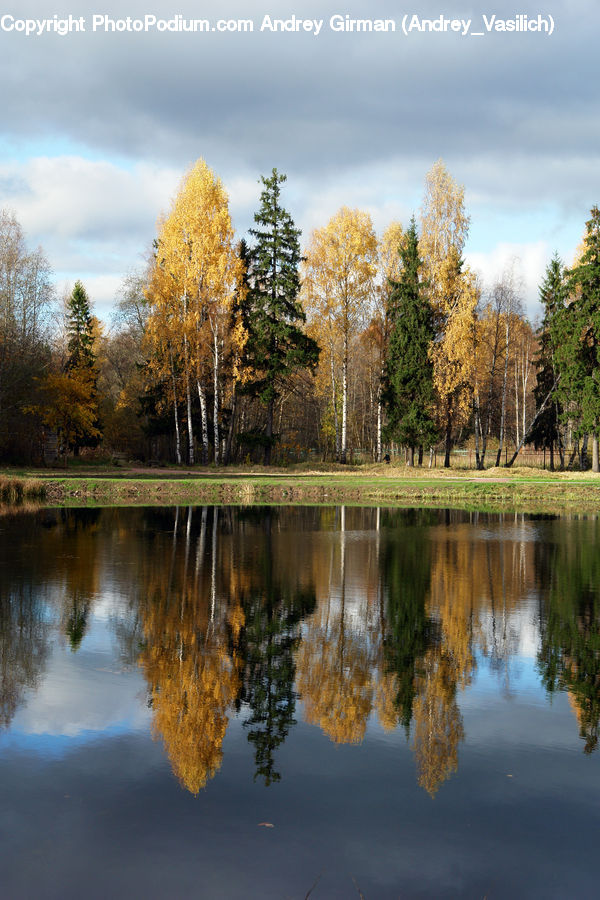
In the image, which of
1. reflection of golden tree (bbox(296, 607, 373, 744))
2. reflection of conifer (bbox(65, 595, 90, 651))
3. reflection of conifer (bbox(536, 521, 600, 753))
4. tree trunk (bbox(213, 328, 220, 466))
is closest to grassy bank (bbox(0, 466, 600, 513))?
tree trunk (bbox(213, 328, 220, 466))

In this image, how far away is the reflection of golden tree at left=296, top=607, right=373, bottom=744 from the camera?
24.1 ft

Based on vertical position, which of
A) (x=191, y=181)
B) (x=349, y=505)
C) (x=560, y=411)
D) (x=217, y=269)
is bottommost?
(x=349, y=505)

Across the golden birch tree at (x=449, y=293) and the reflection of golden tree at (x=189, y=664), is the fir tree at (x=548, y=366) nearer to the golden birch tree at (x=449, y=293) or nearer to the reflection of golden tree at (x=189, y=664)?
the golden birch tree at (x=449, y=293)

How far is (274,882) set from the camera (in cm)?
473

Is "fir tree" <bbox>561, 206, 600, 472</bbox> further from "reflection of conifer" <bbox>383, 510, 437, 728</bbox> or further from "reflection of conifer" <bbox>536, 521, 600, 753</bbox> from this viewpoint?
"reflection of conifer" <bbox>536, 521, 600, 753</bbox>

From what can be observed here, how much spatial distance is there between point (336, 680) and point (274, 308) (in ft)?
139

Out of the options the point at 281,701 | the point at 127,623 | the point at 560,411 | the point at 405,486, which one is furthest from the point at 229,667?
the point at 560,411

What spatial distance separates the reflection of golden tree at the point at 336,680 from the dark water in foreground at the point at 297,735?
0.10ft

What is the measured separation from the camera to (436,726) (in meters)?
7.27

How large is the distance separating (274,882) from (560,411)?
6351cm

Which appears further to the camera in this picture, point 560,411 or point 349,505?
point 560,411

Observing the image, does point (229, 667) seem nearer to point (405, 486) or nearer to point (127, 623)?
point (127, 623)

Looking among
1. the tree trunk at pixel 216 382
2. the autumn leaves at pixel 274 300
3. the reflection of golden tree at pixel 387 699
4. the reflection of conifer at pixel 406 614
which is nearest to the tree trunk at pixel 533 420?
the autumn leaves at pixel 274 300

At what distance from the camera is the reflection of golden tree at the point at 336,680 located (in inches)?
289
